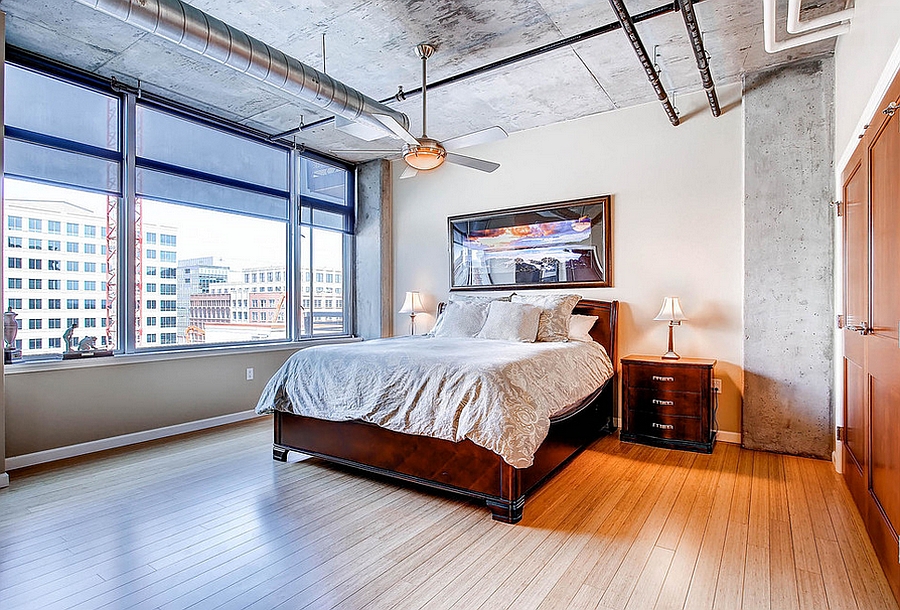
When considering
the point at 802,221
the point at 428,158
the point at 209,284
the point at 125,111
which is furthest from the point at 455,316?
the point at 125,111

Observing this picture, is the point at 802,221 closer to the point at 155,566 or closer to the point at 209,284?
the point at 155,566

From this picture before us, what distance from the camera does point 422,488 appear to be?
3.18m

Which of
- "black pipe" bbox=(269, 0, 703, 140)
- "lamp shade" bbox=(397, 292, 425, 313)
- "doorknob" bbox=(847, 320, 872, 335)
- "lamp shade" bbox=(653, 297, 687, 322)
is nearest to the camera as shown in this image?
"doorknob" bbox=(847, 320, 872, 335)

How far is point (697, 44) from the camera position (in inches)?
119

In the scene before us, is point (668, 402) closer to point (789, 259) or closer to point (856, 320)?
point (789, 259)

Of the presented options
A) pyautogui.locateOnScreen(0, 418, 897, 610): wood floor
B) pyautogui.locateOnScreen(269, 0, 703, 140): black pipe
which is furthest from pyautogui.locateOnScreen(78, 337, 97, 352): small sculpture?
pyautogui.locateOnScreen(269, 0, 703, 140): black pipe

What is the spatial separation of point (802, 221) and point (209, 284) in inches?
206

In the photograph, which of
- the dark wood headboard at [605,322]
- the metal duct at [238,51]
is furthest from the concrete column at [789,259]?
the metal duct at [238,51]

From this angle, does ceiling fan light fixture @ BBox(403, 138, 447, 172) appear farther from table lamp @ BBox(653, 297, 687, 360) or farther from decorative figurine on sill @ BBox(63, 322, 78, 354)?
decorative figurine on sill @ BBox(63, 322, 78, 354)

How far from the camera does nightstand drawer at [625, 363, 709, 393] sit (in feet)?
12.8

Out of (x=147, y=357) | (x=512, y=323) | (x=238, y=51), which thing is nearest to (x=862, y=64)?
(x=512, y=323)

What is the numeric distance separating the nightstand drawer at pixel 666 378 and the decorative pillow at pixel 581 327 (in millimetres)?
473

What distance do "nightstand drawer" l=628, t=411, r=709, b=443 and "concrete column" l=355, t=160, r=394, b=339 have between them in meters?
3.27

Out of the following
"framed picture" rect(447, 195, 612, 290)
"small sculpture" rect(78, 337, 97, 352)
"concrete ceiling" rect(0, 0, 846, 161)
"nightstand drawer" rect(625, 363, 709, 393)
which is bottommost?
"nightstand drawer" rect(625, 363, 709, 393)
